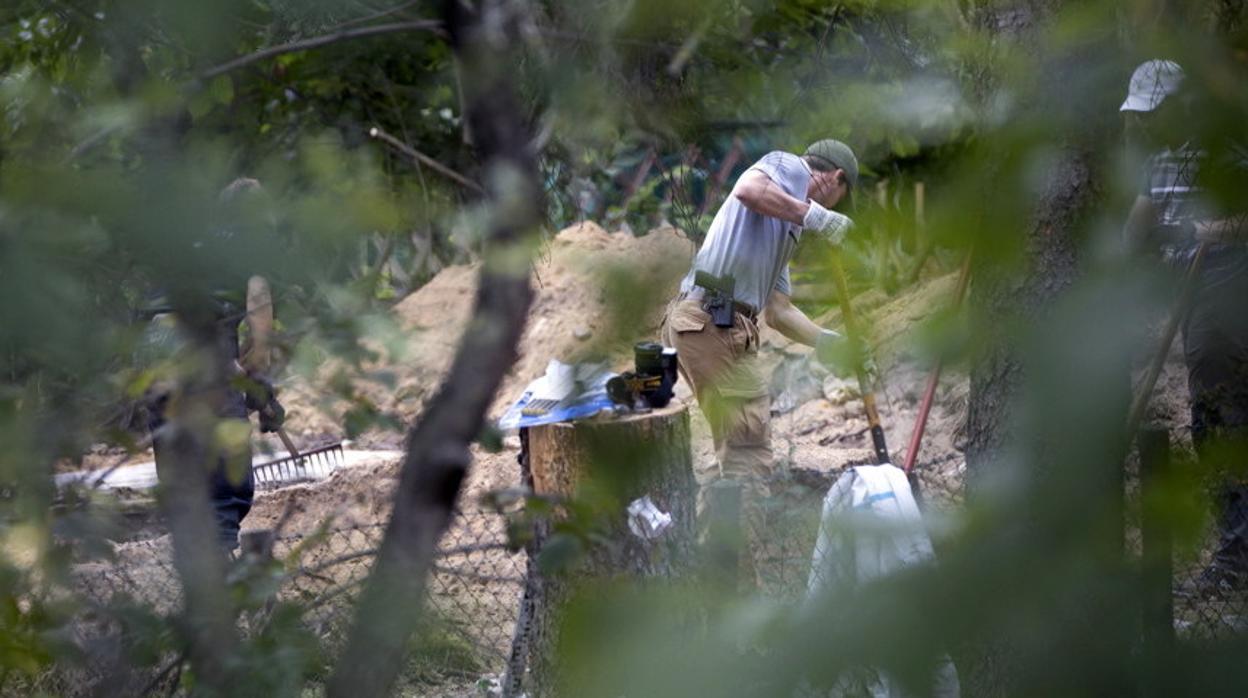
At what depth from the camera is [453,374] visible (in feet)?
4.19

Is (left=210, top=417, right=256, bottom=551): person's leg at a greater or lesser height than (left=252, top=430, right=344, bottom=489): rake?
lesser

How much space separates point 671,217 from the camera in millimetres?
2316

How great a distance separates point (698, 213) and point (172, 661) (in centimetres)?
114

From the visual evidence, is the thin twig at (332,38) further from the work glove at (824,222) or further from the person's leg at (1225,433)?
the person's leg at (1225,433)

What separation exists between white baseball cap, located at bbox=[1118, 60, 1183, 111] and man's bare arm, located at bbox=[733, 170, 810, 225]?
192cm

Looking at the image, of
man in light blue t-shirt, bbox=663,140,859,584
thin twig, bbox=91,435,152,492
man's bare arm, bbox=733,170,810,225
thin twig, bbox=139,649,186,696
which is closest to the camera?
thin twig, bbox=139,649,186,696

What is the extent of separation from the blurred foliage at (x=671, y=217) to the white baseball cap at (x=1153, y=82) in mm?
13

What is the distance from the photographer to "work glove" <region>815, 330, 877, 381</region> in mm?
1056

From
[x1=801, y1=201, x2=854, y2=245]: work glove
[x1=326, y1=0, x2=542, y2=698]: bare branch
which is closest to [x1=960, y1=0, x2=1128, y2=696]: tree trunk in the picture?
[x1=801, y1=201, x2=854, y2=245]: work glove

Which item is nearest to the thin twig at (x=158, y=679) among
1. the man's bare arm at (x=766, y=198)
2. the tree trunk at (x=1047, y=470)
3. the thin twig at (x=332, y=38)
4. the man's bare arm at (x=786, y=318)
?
the thin twig at (x=332, y=38)

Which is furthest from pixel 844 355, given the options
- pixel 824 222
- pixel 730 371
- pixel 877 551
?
pixel 730 371

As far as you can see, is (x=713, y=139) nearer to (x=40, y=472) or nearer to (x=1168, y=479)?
(x=40, y=472)

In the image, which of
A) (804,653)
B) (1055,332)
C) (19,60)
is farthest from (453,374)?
(19,60)

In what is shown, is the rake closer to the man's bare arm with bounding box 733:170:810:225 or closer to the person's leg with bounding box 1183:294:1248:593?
the man's bare arm with bounding box 733:170:810:225
